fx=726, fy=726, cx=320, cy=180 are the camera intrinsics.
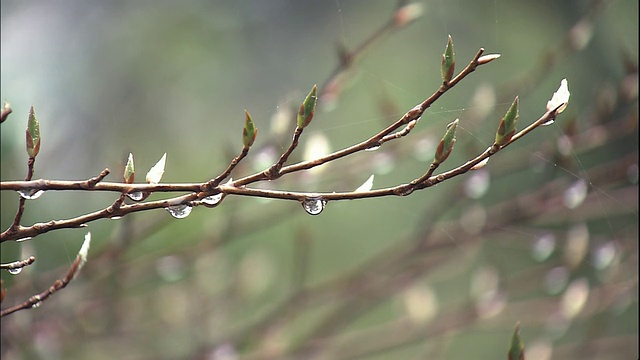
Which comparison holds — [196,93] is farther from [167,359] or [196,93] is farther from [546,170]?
[546,170]

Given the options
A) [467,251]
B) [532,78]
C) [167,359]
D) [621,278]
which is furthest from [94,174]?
[621,278]

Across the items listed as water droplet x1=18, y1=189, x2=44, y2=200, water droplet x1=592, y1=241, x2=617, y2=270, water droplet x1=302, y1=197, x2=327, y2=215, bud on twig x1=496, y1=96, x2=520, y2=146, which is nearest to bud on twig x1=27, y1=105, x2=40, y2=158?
water droplet x1=18, y1=189, x2=44, y2=200

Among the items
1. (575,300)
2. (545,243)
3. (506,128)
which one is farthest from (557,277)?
(506,128)

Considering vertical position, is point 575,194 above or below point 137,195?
above

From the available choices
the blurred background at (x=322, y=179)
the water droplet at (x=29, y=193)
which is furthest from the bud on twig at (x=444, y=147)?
the blurred background at (x=322, y=179)

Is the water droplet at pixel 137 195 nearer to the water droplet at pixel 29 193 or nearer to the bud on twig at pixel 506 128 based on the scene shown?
the water droplet at pixel 29 193

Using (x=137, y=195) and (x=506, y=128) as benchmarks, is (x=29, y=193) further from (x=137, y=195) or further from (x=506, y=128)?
(x=506, y=128)

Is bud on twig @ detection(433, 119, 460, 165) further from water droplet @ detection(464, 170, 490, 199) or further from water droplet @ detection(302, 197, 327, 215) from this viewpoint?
water droplet @ detection(464, 170, 490, 199)

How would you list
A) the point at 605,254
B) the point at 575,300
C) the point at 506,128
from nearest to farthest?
1. the point at 506,128
2. the point at 575,300
3. the point at 605,254
